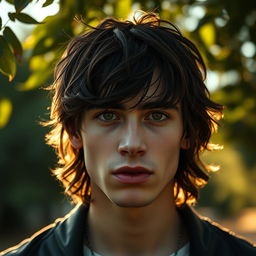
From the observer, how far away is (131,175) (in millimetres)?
2965

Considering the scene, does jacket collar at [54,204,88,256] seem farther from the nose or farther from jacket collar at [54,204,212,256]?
the nose

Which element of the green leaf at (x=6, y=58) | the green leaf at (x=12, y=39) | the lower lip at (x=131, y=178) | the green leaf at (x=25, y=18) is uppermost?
the green leaf at (x=25, y=18)

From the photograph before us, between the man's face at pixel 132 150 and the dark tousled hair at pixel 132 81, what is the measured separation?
77mm

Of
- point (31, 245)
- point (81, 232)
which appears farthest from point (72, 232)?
point (31, 245)

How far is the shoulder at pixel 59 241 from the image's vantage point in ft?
10.7

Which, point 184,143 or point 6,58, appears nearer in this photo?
point 6,58

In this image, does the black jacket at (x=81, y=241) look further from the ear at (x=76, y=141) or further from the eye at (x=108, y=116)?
the eye at (x=108, y=116)

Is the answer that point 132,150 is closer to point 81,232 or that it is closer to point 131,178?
point 131,178

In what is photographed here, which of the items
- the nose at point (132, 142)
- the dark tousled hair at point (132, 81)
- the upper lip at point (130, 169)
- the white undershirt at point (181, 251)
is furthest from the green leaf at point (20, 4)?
the white undershirt at point (181, 251)

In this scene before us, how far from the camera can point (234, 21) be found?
4895 mm

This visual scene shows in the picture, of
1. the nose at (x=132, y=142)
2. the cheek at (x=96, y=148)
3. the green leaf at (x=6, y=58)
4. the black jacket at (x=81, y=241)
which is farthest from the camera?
the black jacket at (x=81, y=241)

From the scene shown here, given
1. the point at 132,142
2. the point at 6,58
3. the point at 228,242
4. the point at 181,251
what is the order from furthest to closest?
the point at 228,242, the point at 181,251, the point at 6,58, the point at 132,142

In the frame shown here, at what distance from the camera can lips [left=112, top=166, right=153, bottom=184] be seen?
296cm

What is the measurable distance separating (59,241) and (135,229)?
1.42 feet
